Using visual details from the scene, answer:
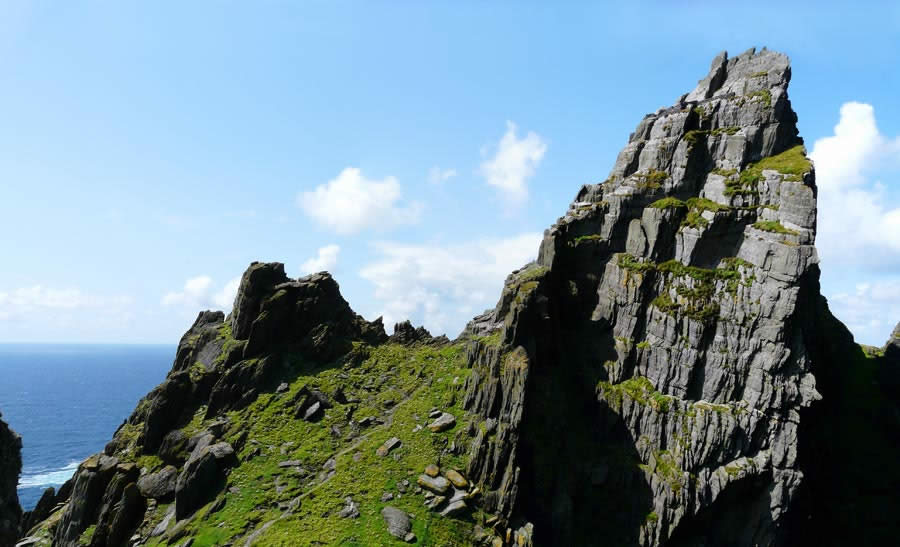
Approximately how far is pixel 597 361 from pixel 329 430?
105 feet

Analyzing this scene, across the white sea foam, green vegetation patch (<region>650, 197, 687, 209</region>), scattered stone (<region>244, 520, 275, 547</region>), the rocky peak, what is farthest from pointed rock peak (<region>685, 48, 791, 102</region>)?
the white sea foam

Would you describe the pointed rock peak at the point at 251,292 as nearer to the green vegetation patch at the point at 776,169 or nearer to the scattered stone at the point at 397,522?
→ the scattered stone at the point at 397,522

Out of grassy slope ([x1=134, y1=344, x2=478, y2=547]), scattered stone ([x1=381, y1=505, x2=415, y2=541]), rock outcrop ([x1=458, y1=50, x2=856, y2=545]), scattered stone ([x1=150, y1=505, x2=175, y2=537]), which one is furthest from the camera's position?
rock outcrop ([x1=458, y1=50, x2=856, y2=545])

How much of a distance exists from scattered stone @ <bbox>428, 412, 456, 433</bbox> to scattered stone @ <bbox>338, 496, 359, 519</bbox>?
10850mm

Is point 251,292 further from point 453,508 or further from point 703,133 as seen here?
point 703,133

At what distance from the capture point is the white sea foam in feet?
339

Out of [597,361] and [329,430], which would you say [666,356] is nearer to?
[597,361]

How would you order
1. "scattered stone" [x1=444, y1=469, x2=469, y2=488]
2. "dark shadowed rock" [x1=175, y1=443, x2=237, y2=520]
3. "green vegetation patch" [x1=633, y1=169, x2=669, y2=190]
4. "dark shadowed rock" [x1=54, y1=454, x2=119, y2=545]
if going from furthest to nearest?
"green vegetation patch" [x1=633, y1=169, x2=669, y2=190] < "dark shadowed rock" [x1=54, y1=454, x2=119, y2=545] < "dark shadowed rock" [x1=175, y1=443, x2=237, y2=520] < "scattered stone" [x1=444, y1=469, x2=469, y2=488]

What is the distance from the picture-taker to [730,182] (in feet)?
173

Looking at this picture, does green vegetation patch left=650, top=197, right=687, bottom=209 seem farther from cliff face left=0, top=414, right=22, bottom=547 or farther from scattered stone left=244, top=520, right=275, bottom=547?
cliff face left=0, top=414, right=22, bottom=547

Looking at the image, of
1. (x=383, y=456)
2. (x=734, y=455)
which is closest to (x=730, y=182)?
(x=734, y=455)

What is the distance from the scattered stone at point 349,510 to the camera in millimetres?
38125

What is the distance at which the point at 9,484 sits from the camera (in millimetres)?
36594

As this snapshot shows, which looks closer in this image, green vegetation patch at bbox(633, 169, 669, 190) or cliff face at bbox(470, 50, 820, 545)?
cliff face at bbox(470, 50, 820, 545)
